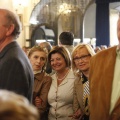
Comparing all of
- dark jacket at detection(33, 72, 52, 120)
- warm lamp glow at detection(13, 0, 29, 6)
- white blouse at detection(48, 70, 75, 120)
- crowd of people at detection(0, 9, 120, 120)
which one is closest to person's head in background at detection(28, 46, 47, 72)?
crowd of people at detection(0, 9, 120, 120)

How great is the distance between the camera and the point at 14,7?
36.8ft

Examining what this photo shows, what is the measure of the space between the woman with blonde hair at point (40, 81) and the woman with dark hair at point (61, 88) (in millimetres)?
53

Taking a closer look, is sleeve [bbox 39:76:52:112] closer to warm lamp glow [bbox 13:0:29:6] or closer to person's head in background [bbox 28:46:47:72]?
person's head in background [bbox 28:46:47:72]

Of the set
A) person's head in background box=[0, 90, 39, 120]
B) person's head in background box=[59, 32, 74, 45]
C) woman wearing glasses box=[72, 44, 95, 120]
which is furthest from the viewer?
person's head in background box=[59, 32, 74, 45]

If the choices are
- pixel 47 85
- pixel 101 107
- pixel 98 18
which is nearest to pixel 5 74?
pixel 101 107

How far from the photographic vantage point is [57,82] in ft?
9.32

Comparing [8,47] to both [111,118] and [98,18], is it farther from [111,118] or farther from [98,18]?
[98,18]

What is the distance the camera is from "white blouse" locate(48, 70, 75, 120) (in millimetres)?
2730

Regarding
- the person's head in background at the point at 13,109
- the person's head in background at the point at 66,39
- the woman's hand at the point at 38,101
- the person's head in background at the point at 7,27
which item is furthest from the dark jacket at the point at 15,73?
the person's head in background at the point at 66,39

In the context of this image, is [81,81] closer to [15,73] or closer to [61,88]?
[61,88]

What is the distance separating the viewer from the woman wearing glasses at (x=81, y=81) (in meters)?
2.73

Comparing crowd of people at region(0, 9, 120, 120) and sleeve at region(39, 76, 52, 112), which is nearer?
crowd of people at region(0, 9, 120, 120)

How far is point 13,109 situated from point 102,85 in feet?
4.73

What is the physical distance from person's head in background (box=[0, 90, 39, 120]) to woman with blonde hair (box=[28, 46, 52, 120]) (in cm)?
200
